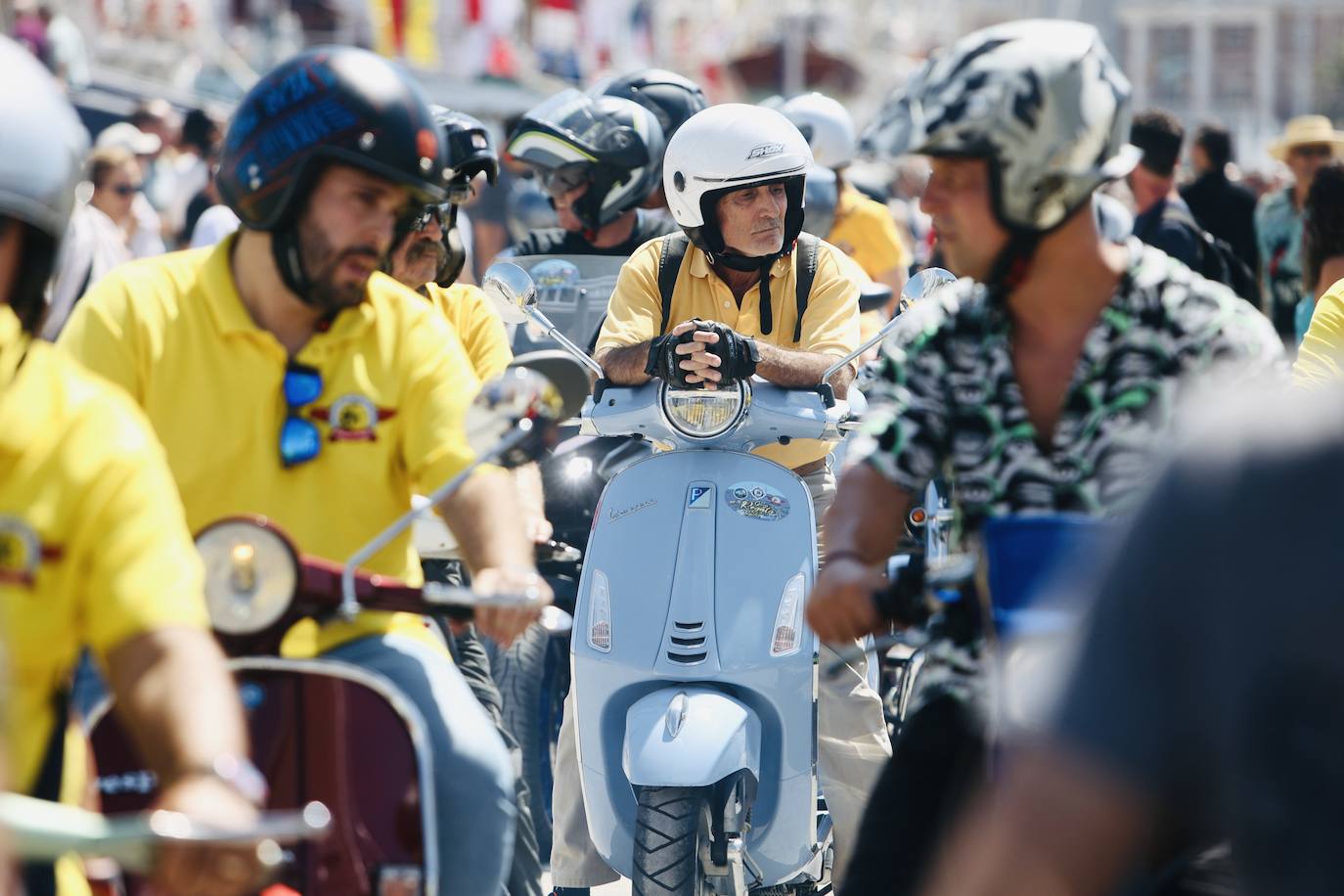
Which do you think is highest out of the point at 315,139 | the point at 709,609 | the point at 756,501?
the point at 315,139

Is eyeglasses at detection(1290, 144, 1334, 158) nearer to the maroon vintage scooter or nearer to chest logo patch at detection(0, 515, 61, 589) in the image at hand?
the maroon vintage scooter

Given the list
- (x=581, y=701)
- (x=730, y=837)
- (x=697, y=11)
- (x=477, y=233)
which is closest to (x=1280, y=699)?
(x=730, y=837)

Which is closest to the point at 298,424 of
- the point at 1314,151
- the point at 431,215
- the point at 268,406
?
the point at 268,406

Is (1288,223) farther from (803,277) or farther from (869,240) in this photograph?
(803,277)

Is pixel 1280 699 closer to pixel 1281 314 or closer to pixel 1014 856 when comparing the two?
pixel 1014 856

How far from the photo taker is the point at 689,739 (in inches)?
188

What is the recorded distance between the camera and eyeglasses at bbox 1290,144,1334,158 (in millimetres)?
11031

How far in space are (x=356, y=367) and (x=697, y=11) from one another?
77.2 m

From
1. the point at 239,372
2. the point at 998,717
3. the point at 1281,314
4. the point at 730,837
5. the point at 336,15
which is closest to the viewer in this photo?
the point at 998,717

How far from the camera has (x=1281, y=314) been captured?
10688 millimetres

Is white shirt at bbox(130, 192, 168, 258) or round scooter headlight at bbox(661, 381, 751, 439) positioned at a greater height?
round scooter headlight at bbox(661, 381, 751, 439)

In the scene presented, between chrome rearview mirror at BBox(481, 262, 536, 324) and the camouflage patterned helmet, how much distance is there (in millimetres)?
1947

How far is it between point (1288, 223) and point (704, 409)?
21.5 feet

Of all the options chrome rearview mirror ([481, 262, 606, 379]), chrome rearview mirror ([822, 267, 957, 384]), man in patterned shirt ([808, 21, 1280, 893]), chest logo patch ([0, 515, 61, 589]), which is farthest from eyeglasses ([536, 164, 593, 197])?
chest logo patch ([0, 515, 61, 589])
